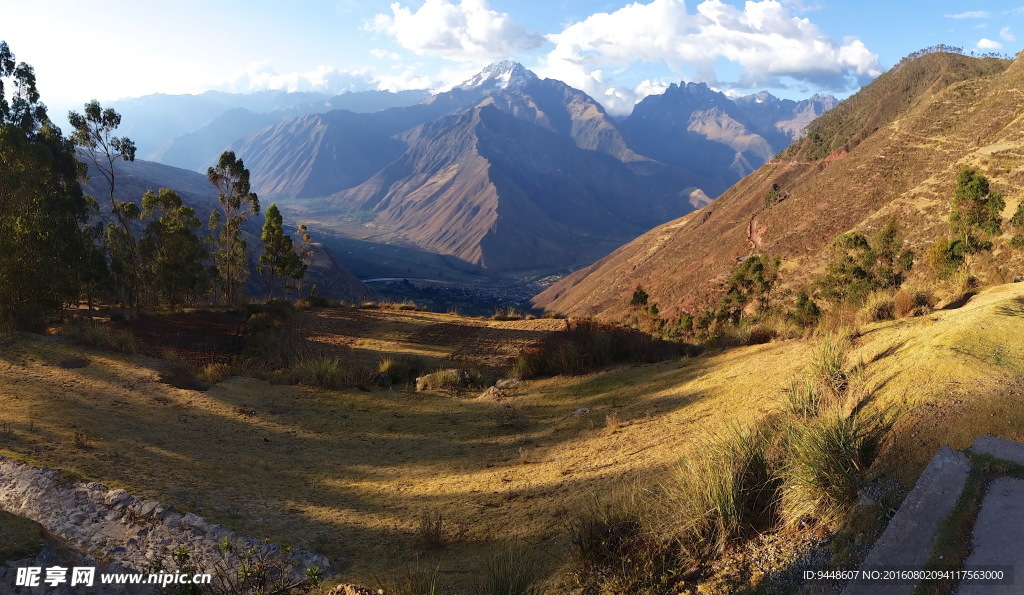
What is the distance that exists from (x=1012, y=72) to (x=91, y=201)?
91.5 metres

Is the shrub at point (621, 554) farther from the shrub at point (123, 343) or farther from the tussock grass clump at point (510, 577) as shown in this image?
the shrub at point (123, 343)

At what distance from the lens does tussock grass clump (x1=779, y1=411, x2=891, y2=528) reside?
389 centimetres

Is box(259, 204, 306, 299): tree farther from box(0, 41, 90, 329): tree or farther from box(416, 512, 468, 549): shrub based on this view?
box(416, 512, 468, 549): shrub

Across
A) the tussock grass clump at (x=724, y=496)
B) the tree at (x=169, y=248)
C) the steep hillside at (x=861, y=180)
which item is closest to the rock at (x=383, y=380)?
the tussock grass clump at (x=724, y=496)

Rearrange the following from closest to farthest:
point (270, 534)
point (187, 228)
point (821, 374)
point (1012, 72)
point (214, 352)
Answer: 1. point (270, 534)
2. point (821, 374)
3. point (214, 352)
4. point (187, 228)
5. point (1012, 72)

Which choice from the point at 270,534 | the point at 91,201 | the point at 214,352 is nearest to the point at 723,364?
the point at 270,534

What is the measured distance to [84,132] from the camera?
24.7 meters

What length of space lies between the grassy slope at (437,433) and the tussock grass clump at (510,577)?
20 cm

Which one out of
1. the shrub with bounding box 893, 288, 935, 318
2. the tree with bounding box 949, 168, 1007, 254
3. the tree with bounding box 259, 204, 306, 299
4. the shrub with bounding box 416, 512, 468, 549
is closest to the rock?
the shrub with bounding box 416, 512, 468, 549

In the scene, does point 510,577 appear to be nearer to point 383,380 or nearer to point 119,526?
point 119,526

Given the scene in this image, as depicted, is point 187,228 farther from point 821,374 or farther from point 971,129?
point 971,129

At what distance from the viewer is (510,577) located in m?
3.76

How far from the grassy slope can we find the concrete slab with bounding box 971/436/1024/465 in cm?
19

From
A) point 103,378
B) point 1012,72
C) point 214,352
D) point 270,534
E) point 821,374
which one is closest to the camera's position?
point 270,534
